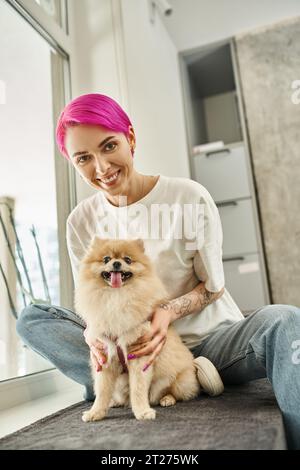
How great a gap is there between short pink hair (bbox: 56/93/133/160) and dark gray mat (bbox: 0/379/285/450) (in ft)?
2.44

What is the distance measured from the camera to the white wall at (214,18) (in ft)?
6.73

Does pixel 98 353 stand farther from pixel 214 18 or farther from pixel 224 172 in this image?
pixel 214 18

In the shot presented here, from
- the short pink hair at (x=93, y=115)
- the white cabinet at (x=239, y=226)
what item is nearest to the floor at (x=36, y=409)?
the short pink hair at (x=93, y=115)

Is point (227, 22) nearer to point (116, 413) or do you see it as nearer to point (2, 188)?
point (2, 188)

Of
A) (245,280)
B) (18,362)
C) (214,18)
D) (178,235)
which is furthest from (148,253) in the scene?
(214,18)

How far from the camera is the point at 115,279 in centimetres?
92

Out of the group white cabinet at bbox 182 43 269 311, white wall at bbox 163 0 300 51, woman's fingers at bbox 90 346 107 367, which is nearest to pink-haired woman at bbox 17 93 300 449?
woman's fingers at bbox 90 346 107 367

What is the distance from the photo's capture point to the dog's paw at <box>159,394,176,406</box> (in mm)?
991

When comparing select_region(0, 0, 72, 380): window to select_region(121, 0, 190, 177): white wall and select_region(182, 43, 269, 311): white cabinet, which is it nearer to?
select_region(121, 0, 190, 177): white wall

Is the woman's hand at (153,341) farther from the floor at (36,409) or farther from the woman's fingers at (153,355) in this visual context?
the floor at (36,409)

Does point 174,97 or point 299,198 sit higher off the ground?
point 174,97

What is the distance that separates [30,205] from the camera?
1.47m
